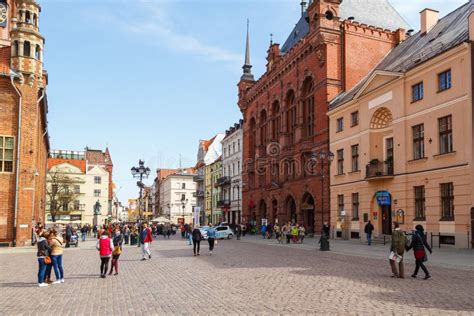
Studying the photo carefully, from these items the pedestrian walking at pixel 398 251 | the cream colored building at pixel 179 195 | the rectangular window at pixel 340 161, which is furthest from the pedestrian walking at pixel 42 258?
the cream colored building at pixel 179 195

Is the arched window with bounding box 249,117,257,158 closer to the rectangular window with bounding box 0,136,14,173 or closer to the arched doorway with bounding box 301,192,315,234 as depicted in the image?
the arched doorway with bounding box 301,192,315,234

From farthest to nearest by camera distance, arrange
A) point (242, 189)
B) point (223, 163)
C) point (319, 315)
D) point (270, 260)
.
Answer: point (223, 163) < point (242, 189) < point (270, 260) < point (319, 315)

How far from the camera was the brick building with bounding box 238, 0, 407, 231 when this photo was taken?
41.2 m

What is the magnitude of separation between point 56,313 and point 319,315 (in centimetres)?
516

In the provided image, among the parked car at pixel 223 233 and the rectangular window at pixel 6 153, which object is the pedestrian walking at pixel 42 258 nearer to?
the rectangular window at pixel 6 153

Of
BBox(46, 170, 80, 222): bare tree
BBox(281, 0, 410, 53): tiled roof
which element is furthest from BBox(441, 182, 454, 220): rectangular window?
BBox(46, 170, 80, 222): bare tree

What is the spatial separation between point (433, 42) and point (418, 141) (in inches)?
288

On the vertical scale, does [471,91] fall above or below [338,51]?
below

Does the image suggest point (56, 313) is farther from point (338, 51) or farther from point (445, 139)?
point (338, 51)

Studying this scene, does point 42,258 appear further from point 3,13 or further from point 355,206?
point 3,13

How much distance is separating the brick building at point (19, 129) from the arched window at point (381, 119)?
2317 cm

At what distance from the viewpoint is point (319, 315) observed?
8844 millimetres

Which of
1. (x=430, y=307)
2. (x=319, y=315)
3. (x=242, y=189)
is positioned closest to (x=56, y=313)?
(x=319, y=315)

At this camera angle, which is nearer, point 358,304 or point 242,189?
point 358,304
